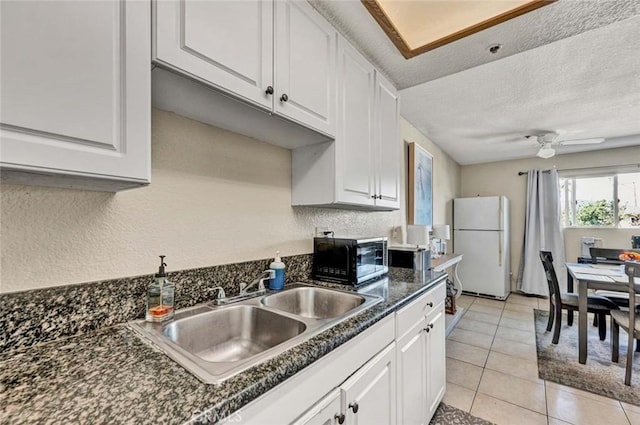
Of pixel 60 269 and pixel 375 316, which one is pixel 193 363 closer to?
pixel 60 269

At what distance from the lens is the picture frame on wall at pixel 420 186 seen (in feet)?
10.1

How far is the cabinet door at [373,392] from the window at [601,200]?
4.97 m

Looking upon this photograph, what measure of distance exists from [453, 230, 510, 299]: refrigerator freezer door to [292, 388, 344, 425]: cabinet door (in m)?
4.44

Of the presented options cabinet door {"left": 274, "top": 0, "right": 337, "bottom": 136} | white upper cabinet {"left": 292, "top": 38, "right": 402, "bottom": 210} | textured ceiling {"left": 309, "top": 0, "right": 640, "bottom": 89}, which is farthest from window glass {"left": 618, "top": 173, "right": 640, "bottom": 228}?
cabinet door {"left": 274, "top": 0, "right": 337, "bottom": 136}

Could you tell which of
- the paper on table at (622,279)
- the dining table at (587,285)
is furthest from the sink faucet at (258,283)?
the paper on table at (622,279)

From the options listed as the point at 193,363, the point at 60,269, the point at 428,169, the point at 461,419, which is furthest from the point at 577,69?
the point at 60,269

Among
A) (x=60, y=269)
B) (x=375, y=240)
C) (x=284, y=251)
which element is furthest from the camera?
(x=375, y=240)

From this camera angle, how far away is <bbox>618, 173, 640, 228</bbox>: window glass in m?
4.03

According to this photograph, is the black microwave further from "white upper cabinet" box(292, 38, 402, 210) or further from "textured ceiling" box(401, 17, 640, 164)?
"textured ceiling" box(401, 17, 640, 164)

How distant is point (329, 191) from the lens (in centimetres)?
147

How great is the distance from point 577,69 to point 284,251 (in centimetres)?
248

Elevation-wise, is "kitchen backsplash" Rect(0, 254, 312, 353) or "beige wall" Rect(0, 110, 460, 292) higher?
"beige wall" Rect(0, 110, 460, 292)

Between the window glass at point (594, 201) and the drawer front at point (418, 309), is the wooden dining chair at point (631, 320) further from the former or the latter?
the window glass at point (594, 201)

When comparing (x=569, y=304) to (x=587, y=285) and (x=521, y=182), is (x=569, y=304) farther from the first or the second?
(x=521, y=182)
